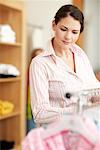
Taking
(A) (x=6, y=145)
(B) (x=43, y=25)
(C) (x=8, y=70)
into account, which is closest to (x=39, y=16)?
(B) (x=43, y=25)

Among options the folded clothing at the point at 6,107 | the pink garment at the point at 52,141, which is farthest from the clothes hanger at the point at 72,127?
the folded clothing at the point at 6,107

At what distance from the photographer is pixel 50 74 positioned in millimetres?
1168

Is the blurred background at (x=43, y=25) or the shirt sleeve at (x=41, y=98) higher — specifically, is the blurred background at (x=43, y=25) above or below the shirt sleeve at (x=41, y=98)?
above

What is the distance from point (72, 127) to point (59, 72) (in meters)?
0.36

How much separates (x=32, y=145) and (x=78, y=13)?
0.52 meters

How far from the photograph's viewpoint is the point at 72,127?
845 mm

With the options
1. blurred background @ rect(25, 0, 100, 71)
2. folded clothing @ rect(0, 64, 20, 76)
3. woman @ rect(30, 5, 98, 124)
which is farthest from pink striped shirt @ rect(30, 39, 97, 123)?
blurred background @ rect(25, 0, 100, 71)

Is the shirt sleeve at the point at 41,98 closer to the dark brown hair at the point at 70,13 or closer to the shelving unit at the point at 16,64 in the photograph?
the dark brown hair at the point at 70,13

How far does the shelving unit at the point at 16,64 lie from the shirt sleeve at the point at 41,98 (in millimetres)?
1934

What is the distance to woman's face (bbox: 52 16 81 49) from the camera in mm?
1113

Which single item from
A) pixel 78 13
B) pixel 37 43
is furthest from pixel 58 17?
pixel 37 43

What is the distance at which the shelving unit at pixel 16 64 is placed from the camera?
10.3ft

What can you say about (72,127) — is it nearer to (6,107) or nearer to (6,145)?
(6,107)

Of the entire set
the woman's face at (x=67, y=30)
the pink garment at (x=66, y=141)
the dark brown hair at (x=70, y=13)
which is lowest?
the pink garment at (x=66, y=141)
